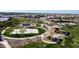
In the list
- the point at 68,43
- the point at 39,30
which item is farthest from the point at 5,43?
the point at 68,43

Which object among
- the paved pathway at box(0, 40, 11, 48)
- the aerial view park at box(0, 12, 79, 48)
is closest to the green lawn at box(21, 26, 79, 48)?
the aerial view park at box(0, 12, 79, 48)

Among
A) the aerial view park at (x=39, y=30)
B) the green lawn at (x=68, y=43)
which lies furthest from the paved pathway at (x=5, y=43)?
the green lawn at (x=68, y=43)

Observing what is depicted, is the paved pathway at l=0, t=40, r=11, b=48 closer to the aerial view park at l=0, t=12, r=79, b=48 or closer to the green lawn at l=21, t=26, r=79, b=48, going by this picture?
the aerial view park at l=0, t=12, r=79, b=48

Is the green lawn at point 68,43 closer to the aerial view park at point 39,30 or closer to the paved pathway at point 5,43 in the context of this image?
the aerial view park at point 39,30

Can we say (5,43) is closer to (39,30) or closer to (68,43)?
(39,30)

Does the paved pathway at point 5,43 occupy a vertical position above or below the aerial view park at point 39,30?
below
